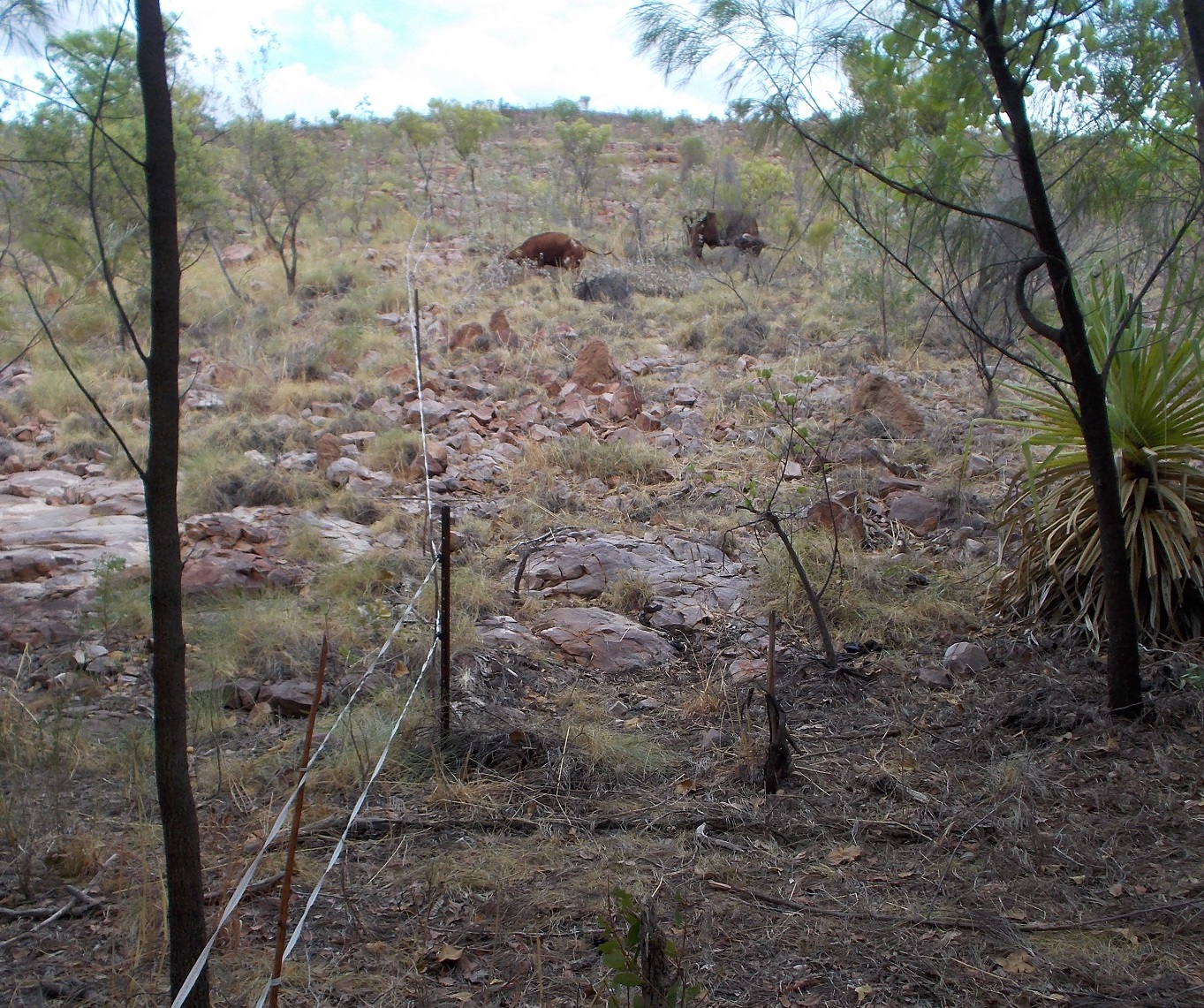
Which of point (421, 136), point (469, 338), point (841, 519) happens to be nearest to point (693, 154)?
point (421, 136)

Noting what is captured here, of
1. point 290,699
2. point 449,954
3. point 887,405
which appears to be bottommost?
point 449,954

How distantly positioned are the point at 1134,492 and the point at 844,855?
256 cm

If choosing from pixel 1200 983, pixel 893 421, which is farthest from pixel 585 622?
pixel 893 421

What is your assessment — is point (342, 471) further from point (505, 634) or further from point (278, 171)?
point (278, 171)

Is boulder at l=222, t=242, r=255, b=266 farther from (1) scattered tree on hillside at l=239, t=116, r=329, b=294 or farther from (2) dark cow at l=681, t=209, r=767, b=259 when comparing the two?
(2) dark cow at l=681, t=209, r=767, b=259

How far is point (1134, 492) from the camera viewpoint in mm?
4656

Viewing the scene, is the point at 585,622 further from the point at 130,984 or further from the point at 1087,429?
the point at 130,984

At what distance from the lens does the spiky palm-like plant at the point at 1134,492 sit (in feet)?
14.6

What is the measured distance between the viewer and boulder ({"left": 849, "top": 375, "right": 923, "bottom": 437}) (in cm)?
862

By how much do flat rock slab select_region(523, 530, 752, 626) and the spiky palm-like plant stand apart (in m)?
1.60

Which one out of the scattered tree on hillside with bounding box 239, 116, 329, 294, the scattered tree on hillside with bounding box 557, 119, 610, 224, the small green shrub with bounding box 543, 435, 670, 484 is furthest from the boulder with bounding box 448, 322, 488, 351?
the scattered tree on hillside with bounding box 557, 119, 610, 224

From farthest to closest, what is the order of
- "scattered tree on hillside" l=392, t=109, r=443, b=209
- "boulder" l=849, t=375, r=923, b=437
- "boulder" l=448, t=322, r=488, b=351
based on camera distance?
"scattered tree on hillside" l=392, t=109, r=443, b=209
"boulder" l=448, t=322, r=488, b=351
"boulder" l=849, t=375, r=923, b=437

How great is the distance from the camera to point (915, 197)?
161 inches

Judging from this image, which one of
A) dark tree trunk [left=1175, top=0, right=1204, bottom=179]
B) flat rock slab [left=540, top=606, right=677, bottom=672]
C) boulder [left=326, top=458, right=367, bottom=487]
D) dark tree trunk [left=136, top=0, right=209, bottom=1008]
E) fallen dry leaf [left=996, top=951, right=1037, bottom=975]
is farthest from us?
boulder [left=326, top=458, right=367, bottom=487]
